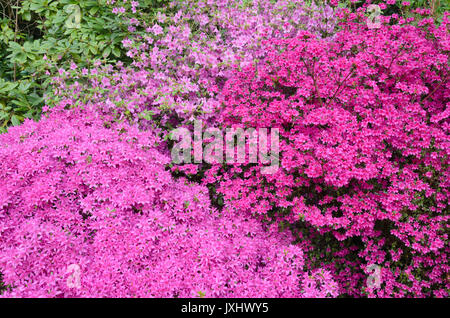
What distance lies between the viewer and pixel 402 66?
3.04 m

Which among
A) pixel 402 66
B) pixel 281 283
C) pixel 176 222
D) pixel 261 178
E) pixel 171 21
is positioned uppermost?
pixel 171 21

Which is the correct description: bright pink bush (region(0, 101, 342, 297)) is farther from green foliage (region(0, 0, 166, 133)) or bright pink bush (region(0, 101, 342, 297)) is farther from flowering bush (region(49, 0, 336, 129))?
green foliage (region(0, 0, 166, 133))

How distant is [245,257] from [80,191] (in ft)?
4.70

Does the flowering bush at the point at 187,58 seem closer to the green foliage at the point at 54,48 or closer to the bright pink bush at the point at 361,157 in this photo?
the green foliage at the point at 54,48

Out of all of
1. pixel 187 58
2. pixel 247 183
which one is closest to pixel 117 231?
A: pixel 247 183

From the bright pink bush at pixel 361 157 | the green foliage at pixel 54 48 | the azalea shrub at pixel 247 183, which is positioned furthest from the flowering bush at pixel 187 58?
the bright pink bush at pixel 361 157

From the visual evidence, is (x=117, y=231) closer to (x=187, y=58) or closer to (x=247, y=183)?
(x=247, y=183)

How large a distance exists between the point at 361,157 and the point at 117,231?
200 centimetres

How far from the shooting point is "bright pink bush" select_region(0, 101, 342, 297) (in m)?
2.26

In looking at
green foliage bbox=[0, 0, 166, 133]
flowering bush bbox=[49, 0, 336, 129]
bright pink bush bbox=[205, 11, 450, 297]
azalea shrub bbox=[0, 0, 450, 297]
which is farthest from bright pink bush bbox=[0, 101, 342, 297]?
green foliage bbox=[0, 0, 166, 133]

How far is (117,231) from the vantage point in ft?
8.08

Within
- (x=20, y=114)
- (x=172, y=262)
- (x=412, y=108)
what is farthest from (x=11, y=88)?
(x=412, y=108)

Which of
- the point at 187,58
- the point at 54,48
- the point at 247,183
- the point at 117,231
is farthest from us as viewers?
the point at 54,48

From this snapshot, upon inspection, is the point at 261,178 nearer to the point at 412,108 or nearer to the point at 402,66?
the point at 412,108
